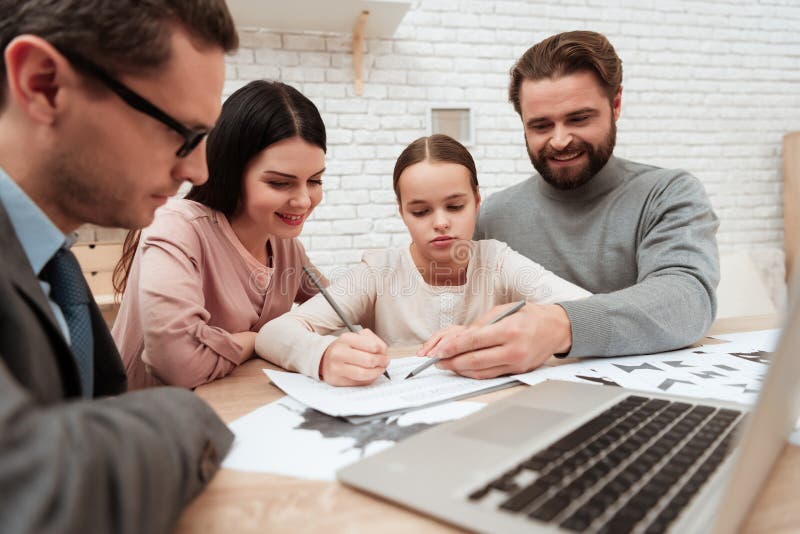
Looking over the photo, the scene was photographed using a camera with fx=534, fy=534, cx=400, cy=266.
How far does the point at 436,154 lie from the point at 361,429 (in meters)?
0.89

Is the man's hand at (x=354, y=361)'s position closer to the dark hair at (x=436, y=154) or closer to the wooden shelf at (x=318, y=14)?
the dark hair at (x=436, y=154)

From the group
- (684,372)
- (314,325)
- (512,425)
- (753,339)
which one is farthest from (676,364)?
(314,325)

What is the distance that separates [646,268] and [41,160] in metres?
1.17

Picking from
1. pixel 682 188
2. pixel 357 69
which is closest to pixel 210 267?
pixel 682 188

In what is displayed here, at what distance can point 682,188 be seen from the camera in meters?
1.36

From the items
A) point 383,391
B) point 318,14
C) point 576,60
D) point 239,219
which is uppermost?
point 318,14

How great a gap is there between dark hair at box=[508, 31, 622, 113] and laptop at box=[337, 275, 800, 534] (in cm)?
104

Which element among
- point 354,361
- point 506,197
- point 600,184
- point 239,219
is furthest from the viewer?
point 506,197

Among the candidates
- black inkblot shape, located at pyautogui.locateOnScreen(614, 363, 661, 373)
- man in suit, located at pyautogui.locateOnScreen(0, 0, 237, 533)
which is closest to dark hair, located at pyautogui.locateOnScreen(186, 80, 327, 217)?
man in suit, located at pyautogui.locateOnScreen(0, 0, 237, 533)

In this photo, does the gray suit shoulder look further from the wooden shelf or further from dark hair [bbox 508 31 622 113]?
the wooden shelf

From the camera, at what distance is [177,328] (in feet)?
2.94

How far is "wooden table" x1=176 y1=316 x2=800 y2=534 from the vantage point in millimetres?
404

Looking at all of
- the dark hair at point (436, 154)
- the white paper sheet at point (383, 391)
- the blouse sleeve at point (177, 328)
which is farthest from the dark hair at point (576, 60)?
the blouse sleeve at point (177, 328)

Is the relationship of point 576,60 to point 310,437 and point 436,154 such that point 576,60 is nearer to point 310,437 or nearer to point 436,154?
point 436,154
